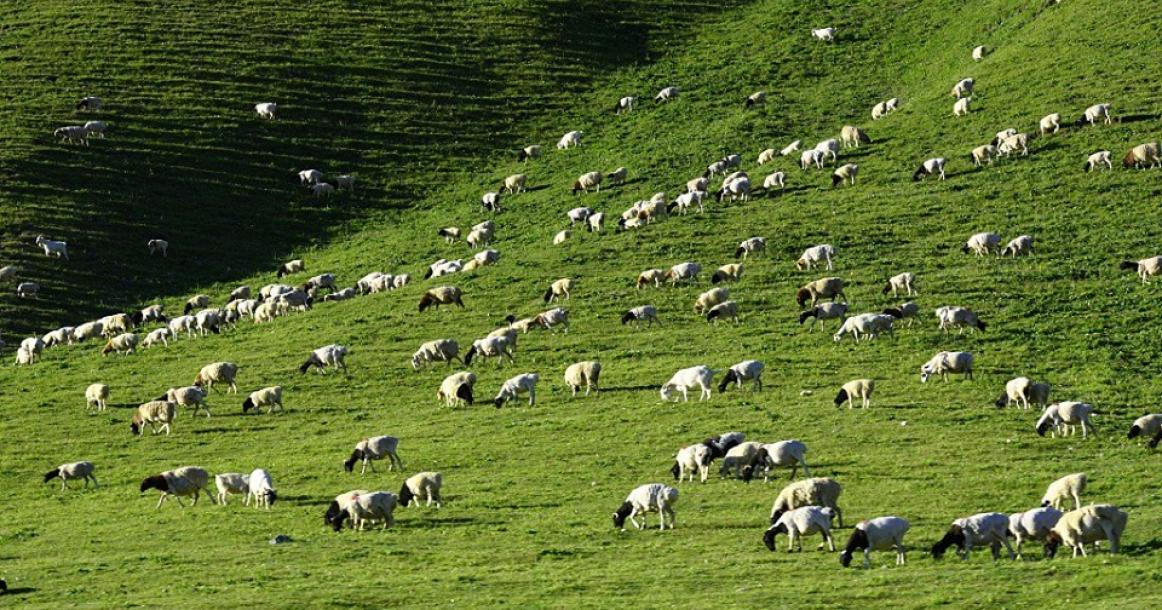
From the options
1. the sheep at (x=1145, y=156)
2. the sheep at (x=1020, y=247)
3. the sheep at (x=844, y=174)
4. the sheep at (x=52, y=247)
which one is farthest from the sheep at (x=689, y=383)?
the sheep at (x=52, y=247)

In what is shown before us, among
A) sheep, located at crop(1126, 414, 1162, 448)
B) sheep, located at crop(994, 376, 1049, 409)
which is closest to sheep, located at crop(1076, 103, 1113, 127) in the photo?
sheep, located at crop(994, 376, 1049, 409)

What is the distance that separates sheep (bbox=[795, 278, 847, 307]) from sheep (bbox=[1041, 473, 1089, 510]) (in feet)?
71.9

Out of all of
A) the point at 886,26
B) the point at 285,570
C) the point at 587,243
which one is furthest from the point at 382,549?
the point at 886,26

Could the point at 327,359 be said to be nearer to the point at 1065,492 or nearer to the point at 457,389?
the point at 457,389

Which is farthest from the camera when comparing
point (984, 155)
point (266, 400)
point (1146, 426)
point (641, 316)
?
point (984, 155)

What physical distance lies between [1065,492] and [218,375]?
29335 mm

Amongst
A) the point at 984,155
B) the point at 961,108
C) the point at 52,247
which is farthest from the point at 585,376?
the point at 961,108

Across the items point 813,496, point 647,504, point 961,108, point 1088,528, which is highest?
point 961,108

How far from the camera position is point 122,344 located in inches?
2335

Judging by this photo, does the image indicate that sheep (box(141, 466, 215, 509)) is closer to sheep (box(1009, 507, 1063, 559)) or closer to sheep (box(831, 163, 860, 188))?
sheep (box(1009, 507, 1063, 559))

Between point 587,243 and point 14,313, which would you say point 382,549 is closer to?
point 587,243

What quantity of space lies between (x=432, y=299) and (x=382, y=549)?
27.1 metres

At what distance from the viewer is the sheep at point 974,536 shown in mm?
28250

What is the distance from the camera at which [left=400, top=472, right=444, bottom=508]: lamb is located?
3638cm
